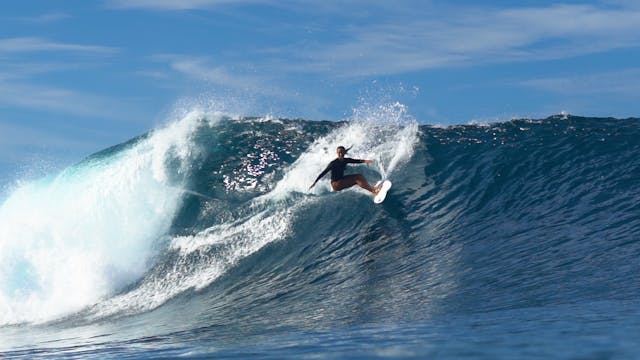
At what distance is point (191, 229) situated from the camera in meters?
16.7

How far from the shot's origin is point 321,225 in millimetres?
15391

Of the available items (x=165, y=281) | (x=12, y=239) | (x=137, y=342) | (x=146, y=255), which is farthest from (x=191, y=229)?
(x=137, y=342)

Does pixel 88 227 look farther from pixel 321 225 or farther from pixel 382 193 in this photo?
pixel 382 193

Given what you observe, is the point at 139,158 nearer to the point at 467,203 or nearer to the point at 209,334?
the point at 467,203

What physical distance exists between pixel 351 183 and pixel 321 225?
1161mm

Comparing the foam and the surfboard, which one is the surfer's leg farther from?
the foam

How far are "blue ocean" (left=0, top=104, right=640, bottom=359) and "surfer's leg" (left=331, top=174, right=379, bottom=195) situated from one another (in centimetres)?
40

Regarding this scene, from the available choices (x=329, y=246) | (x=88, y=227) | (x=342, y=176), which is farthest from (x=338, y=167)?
(x=88, y=227)

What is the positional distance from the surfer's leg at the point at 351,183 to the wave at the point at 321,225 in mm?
399

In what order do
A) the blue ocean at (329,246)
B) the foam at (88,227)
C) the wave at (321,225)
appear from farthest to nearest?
the foam at (88,227) < the wave at (321,225) < the blue ocean at (329,246)

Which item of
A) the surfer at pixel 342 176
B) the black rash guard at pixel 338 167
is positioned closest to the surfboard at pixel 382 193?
the surfer at pixel 342 176

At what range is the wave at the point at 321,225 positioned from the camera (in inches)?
422

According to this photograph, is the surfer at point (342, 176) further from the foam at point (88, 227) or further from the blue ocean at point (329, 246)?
the foam at point (88, 227)

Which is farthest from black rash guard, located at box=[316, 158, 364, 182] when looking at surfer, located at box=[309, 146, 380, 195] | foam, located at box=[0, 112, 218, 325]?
foam, located at box=[0, 112, 218, 325]
